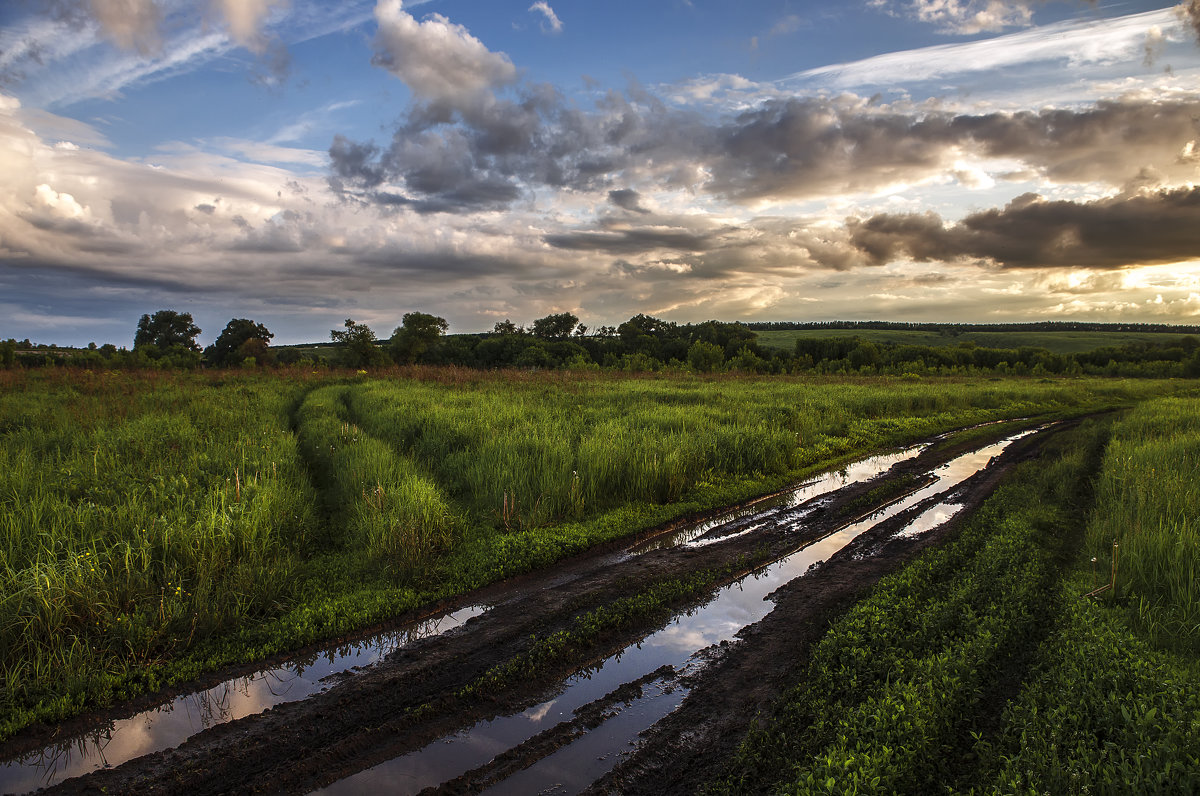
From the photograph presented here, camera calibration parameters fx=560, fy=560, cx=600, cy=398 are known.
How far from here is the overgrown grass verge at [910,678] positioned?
335 centimetres

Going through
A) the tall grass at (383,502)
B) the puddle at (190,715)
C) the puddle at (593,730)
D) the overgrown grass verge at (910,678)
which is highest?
the tall grass at (383,502)

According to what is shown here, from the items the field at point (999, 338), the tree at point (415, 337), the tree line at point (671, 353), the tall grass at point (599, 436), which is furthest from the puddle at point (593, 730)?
the field at point (999, 338)

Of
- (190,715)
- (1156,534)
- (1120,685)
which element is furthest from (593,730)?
(1156,534)

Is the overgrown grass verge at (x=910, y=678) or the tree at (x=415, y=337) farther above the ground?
the tree at (x=415, y=337)

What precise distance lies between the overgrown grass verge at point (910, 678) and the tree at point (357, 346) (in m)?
57.1

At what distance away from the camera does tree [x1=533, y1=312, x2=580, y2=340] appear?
97.6m

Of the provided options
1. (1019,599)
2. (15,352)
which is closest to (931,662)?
(1019,599)

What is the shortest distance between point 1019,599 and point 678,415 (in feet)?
35.0

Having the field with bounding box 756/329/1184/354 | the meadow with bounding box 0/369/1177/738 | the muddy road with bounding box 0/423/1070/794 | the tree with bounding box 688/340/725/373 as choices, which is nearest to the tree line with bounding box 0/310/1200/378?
the tree with bounding box 688/340/725/373

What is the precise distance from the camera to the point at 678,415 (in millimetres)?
15828

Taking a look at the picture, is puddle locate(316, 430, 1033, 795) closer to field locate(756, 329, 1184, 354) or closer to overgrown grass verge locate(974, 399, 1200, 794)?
overgrown grass verge locate(974, 399, 1200, 794)

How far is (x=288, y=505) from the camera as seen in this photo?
812 centimetres

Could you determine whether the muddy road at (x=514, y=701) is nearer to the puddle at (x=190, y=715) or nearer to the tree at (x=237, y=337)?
the puddle at (x=190, y=715)

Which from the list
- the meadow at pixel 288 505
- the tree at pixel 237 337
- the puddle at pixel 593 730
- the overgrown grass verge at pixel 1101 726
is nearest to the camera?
the overgrown grass verge at pixel 1101 726
